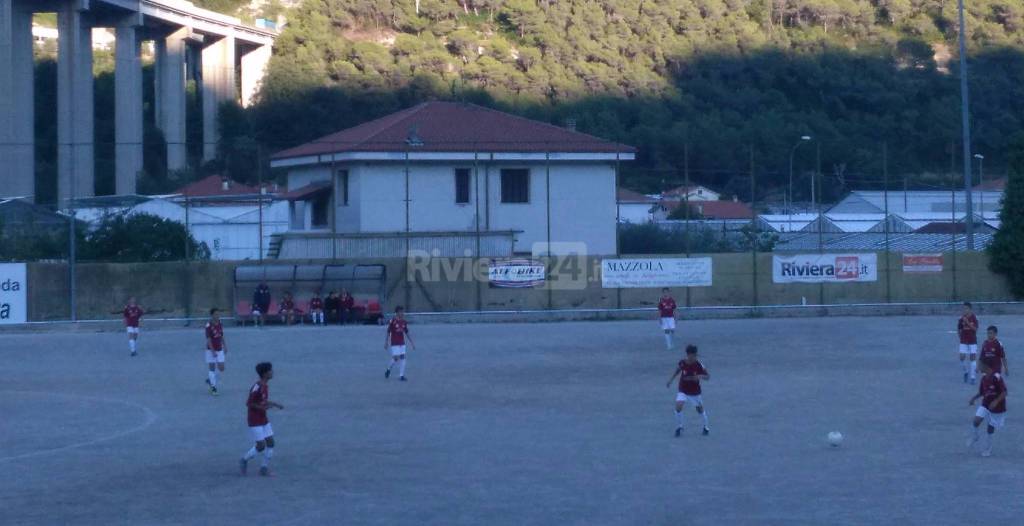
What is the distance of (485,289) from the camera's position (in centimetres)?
3941

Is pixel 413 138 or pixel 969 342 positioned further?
pixel 413 138

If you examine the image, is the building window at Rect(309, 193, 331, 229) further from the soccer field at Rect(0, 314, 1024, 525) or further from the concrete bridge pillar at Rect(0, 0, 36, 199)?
the soccer field at Rect(0, 314, 1024, 525)

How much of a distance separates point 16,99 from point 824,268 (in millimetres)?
41532

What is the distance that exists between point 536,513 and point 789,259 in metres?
30.7

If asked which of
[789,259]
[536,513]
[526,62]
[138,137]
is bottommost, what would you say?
[536,513]

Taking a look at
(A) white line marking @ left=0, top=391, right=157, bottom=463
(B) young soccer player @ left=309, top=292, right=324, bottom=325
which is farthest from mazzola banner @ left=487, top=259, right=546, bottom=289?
(A) white line marking @ left=0, top=391, right=157, bottom=463

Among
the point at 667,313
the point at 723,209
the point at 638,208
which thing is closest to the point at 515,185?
the point at 667,313

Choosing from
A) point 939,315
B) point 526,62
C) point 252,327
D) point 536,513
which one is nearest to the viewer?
point 536,513

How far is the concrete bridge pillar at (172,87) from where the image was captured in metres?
80.1

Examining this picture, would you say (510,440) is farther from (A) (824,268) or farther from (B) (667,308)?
(A) (824,268)

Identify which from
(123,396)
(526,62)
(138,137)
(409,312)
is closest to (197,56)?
(526,62)

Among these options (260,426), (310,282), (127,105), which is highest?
(127,105)

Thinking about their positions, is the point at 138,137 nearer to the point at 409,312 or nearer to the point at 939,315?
the point at 409,312

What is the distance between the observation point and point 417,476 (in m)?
13.5
